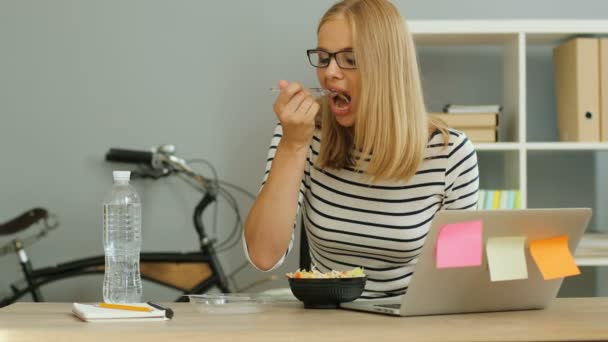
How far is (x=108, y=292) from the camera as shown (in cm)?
182

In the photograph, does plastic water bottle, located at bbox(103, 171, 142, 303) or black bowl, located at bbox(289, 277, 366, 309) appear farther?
plastic water bottle, located at bbox(103, 171, 142, 303)

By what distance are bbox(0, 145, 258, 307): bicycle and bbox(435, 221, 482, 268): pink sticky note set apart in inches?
71.1

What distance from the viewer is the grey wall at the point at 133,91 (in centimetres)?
328

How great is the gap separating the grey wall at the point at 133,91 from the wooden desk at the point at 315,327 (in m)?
1.79

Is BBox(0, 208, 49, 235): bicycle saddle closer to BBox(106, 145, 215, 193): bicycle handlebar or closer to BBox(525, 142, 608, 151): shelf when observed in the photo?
BBox(106, 145, 215, 193): bicycle handlebar

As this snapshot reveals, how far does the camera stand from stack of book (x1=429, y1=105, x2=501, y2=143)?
9.71ft

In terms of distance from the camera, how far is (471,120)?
9.74 ft

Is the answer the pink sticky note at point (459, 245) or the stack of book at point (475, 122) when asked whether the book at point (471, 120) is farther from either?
the pink sticky note at point (459, 245)

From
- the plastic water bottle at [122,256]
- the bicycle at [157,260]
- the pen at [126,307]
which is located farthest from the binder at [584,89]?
the pen at [126,307]

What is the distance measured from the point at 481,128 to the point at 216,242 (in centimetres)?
109

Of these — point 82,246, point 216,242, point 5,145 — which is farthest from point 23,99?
point 216,242

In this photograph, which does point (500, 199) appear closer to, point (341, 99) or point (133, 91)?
point (341, 99)

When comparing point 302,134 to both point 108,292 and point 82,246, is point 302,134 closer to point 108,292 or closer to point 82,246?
point 108,292

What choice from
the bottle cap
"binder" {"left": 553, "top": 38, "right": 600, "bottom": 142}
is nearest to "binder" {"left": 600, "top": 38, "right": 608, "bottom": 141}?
"binder" {"left": 553, "top": 38, "right": 600, "bottom": 142}
